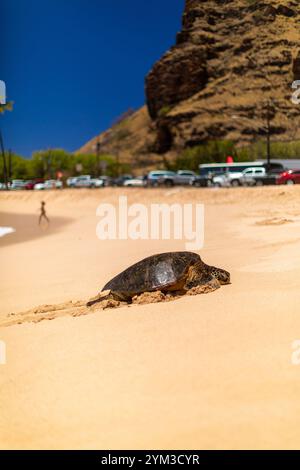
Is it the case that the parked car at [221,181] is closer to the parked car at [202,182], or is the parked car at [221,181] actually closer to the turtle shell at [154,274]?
the parked car at [202,182]

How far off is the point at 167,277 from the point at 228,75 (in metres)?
46.8

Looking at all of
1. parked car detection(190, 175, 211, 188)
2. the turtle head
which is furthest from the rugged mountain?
the turtle head

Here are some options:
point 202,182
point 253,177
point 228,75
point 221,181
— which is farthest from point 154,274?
point 228,75

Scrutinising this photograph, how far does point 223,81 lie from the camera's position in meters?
56.3

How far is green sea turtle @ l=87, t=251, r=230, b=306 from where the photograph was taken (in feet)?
21.5

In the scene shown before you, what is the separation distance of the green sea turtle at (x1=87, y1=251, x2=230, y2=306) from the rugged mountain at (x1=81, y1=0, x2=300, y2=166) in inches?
362

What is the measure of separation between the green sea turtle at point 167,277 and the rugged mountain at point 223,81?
9.20m

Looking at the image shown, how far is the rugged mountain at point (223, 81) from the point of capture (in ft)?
52.1

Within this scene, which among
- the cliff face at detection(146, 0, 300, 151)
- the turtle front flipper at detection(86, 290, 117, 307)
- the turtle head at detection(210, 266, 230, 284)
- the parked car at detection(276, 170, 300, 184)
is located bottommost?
the turtle front flipper at detection(86, 290, 117, 307)

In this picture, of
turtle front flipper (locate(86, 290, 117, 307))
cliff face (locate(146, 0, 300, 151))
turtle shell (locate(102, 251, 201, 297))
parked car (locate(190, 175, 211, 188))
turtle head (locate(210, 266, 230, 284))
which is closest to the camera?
turtle shell (locate(102, 251, 201, 297))

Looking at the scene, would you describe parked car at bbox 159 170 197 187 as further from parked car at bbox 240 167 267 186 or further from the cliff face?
parked car at bbox 240 167 267 186

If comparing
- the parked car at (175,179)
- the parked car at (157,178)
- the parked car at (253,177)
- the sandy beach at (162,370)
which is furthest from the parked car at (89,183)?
the sandy beach at (162,370)
